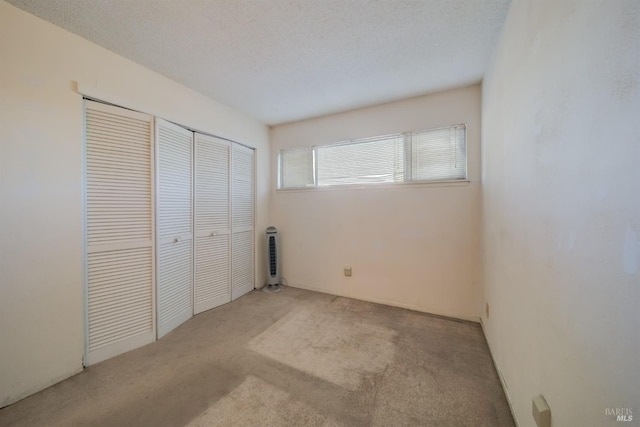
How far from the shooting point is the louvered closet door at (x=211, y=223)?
2.62 metres

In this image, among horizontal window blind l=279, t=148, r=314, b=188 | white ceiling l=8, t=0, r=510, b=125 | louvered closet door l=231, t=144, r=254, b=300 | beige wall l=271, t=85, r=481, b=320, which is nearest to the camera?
white ceiling l=8, t=0, r=510, b=125

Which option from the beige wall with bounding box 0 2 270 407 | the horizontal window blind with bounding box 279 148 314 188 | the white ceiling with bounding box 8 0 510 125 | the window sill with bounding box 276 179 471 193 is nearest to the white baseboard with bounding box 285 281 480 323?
the window sill with bounding box 276 179 471 193

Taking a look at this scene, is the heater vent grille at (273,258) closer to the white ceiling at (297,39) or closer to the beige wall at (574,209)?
the white ceiling at (297,39)

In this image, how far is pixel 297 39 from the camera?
5.70 feet

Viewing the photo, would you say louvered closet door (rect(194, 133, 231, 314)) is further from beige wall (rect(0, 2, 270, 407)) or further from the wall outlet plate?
the wall outlet plate

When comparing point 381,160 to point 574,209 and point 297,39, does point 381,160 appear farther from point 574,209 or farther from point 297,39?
point 574,209

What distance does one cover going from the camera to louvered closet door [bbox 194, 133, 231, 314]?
8.59ft

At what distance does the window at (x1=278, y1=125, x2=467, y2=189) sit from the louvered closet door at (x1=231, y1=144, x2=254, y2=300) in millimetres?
536

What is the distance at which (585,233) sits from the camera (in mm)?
716

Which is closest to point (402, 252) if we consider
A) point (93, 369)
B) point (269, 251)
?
point (269, 251)

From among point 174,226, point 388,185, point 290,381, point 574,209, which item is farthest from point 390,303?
point 174,226

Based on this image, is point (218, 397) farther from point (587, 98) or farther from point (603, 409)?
point (587, 98)

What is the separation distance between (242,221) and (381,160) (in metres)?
2.03

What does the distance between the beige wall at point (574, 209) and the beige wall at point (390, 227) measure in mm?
1086
